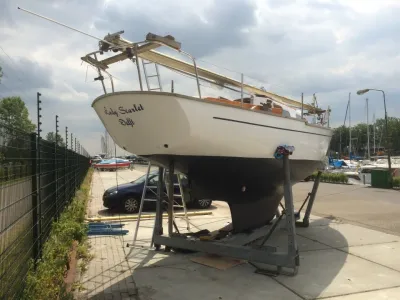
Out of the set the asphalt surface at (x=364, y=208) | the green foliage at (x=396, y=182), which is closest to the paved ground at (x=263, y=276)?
the asphalt surface at (x=364, y=208)

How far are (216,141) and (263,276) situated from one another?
216 cm

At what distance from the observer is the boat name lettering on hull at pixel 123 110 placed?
522 centimetres

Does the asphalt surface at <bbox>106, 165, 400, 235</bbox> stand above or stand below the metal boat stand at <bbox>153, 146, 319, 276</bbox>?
below

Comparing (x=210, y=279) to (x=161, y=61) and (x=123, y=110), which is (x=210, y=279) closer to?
(x=123, y=110)

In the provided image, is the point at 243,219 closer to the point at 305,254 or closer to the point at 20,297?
the point at 305,254

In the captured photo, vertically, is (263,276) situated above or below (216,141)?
below

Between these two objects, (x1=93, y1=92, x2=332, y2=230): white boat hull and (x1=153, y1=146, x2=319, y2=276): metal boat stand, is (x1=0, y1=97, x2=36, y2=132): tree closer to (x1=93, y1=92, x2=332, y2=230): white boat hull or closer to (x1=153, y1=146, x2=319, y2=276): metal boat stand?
(x1=93, y1=92, x2=332, y2=230): white boat hull

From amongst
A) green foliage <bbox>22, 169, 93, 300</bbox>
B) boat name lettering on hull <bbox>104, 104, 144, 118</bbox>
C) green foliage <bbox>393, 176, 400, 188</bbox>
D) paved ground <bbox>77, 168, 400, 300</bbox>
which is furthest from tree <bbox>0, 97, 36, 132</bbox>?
green foliage <bbox>393, 176, 400, 188</bbox>

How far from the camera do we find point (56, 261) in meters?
5.21

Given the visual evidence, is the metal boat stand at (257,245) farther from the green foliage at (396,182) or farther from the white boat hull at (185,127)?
the green foliage at (396,182)

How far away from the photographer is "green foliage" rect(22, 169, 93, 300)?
411 cm

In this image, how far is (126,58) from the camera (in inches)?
240

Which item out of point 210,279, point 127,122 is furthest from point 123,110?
point 210,279

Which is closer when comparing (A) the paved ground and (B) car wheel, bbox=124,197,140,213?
(A) the paved ground
